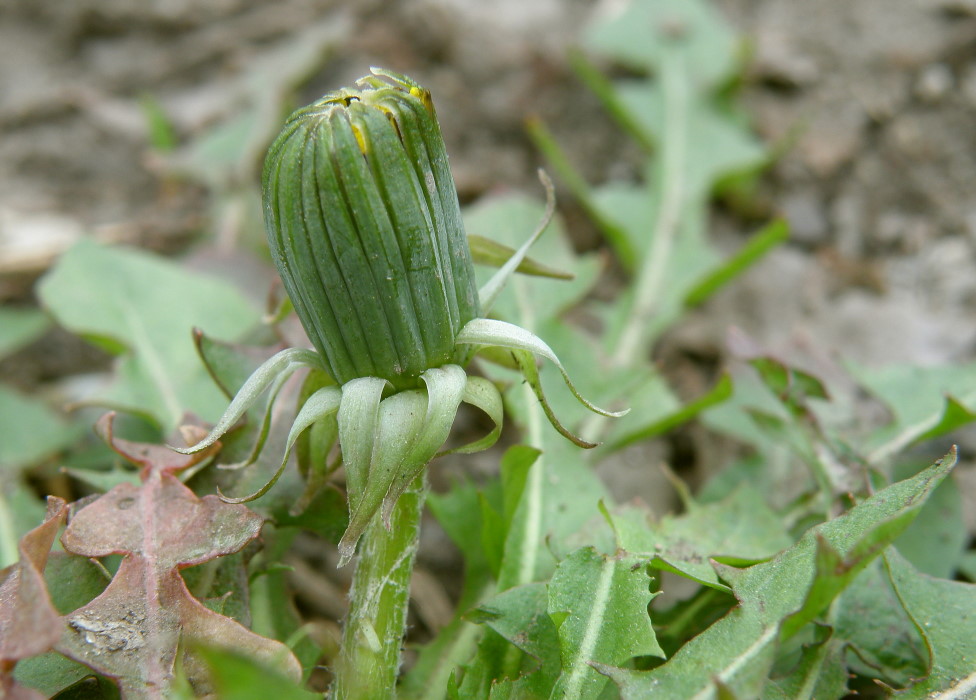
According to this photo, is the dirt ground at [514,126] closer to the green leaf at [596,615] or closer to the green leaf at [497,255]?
the green leaf at [497,255]

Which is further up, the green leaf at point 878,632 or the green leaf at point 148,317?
the green leaf at point 148,317

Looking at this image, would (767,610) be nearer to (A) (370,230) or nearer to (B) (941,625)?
(B) (941,625)

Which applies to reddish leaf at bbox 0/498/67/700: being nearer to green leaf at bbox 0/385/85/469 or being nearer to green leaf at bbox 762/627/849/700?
green leaf at bbox 762/627/849/700

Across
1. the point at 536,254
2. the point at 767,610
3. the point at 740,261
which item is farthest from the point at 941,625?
the point at 536,254

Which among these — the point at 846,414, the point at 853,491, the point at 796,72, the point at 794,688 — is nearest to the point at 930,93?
the point at 796,72

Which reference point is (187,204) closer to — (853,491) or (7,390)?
(7,390)

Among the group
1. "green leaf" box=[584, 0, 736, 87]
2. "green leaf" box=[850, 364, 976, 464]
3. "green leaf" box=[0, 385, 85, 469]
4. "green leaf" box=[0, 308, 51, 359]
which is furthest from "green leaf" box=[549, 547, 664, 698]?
"green leaf" box=[584, 0, 736, 87]

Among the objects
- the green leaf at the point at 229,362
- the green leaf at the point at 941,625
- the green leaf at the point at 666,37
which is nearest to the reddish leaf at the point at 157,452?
the green leaf at the point at 229,362

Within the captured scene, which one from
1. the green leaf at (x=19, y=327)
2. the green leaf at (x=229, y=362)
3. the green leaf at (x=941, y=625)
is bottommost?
the green leaf at (x=941, y=625)
